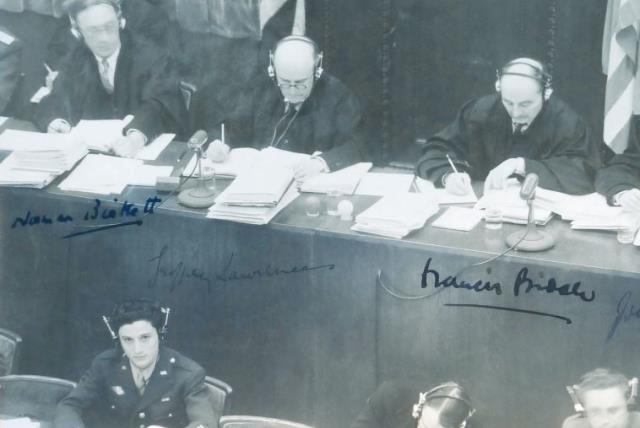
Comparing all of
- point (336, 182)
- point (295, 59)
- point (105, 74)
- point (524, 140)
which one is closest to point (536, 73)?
point (524, 140)

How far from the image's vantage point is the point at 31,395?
12.1 ft

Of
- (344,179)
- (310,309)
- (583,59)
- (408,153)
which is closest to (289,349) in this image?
(310,309)

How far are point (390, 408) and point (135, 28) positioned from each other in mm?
1944

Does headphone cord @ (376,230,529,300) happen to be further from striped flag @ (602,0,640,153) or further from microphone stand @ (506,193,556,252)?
striped flag @ (602,0,640,153)

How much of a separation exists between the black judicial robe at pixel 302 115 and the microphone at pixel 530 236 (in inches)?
42.5

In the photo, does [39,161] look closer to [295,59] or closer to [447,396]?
[295,59]

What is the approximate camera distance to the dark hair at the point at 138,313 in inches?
148

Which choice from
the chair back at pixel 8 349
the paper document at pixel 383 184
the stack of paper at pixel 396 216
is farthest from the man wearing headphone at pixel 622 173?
the chair back at pixel 8 349

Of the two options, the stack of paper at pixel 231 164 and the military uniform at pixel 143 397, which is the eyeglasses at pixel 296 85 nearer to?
the stack of paper at pixel 231 164

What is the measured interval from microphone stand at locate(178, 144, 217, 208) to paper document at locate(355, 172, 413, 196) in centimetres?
57

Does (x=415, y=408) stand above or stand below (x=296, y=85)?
below
